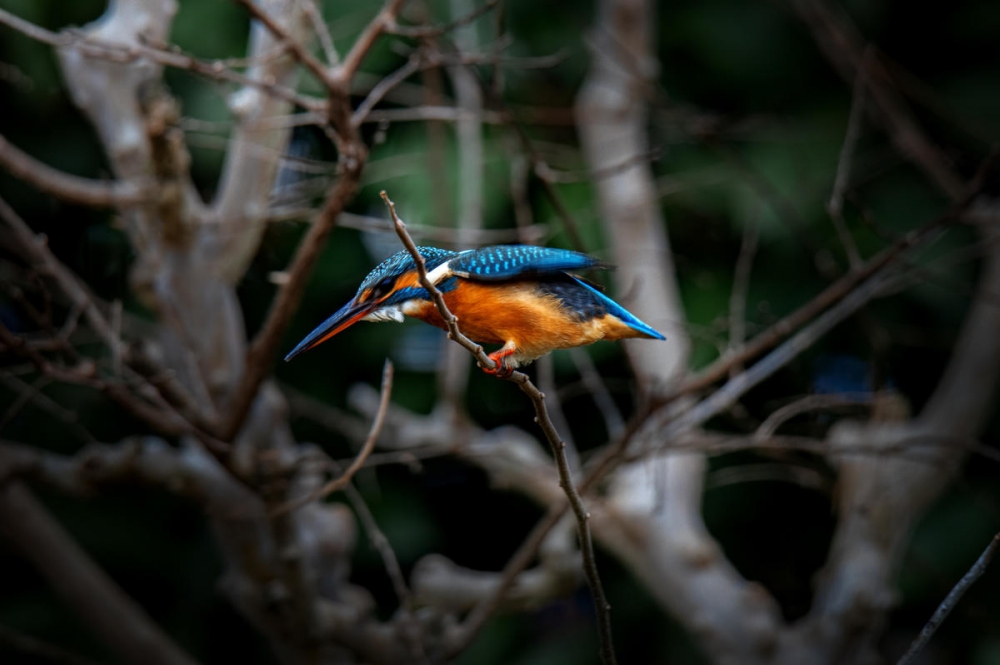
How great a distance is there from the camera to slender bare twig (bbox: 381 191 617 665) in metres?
1.12

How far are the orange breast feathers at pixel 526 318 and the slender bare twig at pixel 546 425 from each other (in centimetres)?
9

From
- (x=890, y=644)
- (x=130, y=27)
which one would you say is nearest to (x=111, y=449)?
(x=130, y=27)

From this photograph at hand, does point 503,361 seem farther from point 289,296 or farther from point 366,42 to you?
point 366,42

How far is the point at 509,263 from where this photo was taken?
1.50m

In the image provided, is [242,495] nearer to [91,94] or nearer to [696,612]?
[91,94]

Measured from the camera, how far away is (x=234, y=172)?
3.17 meters

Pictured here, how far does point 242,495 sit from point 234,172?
1.00 metres

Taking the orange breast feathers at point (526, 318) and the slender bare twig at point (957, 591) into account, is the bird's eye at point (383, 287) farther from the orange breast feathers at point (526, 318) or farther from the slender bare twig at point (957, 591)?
the slender bare twig at point (957, 591)

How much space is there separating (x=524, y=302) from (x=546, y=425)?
238 millimetres

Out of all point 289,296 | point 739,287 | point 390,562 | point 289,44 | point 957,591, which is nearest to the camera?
A: point 957,591

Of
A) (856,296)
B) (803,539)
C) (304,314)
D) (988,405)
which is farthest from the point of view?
(803,539)

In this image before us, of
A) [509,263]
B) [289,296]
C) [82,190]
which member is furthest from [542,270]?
[82,190]

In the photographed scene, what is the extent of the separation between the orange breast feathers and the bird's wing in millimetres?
31

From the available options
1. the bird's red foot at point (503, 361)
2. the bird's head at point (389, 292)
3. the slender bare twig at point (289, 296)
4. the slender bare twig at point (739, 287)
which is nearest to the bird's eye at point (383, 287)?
the bird's head at point (389, 292)
